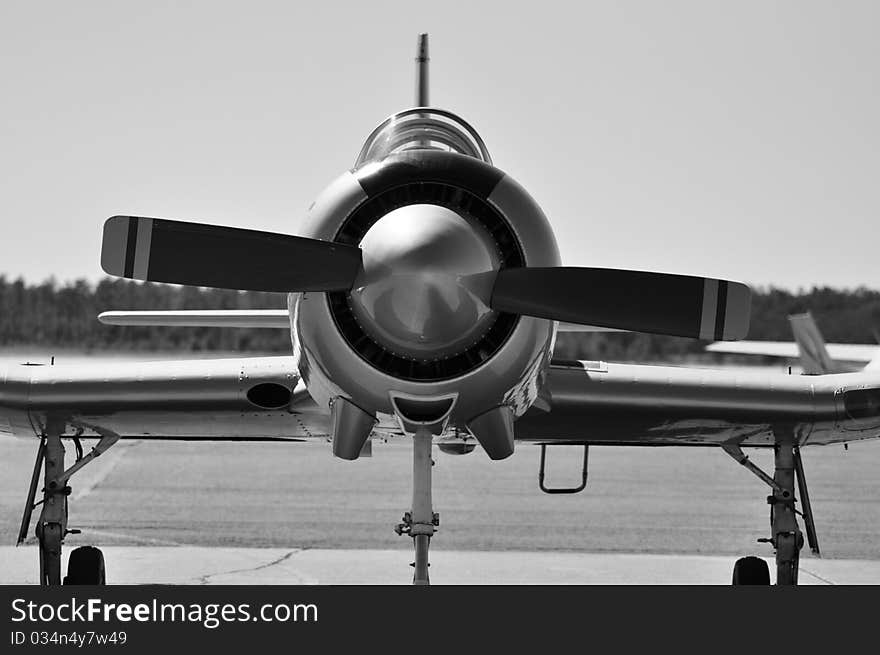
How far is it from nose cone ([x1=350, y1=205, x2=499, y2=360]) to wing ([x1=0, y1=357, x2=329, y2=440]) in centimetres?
209

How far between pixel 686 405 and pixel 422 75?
2.94m

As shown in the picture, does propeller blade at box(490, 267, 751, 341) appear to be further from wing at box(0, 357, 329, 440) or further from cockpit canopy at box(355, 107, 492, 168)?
wing at box(0, 357, 329, 440)

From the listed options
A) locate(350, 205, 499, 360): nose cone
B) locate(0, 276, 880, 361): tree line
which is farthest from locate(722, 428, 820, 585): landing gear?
locate(0, 276, 880, 361): tree line

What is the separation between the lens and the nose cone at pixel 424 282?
224 inches

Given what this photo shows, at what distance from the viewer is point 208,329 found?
66000 mm

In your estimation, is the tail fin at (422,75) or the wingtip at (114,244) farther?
the tail fin at (422,75)

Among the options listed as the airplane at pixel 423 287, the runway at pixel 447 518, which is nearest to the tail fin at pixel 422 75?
the airplane at pixel 423 287

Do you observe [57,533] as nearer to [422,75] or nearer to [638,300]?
[422,75]

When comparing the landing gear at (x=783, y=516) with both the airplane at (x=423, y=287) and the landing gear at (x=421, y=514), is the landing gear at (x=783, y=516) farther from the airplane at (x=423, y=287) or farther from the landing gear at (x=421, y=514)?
the landing gear at (x=421, y=514)

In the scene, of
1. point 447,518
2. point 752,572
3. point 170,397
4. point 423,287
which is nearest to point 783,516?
point 752,572

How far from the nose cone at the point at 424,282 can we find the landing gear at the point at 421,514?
2.07 feet
